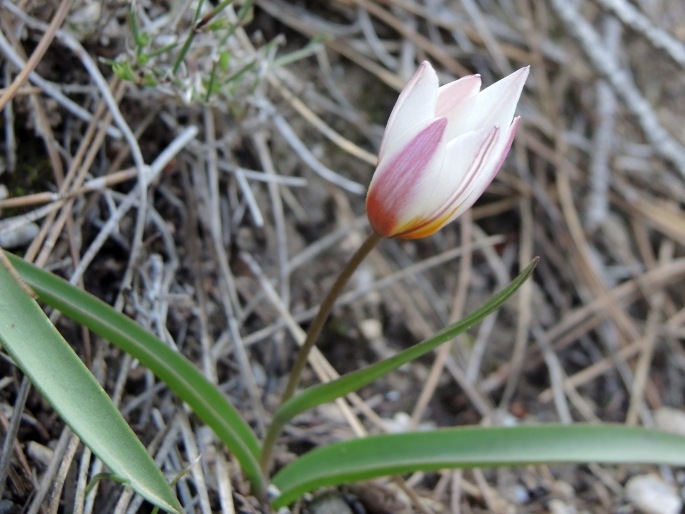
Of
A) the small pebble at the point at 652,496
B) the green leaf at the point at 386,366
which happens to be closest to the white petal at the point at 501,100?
A: the green leaf at the point at 386,366

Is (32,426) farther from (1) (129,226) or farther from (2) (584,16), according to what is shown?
(2) (584,16)

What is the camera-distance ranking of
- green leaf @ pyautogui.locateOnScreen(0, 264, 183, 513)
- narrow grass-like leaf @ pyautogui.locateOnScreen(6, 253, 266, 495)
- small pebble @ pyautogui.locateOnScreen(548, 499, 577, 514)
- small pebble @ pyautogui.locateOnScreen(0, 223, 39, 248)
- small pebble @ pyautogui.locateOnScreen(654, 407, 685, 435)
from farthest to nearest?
small pebble @ pyautogui.locateOnScreen(654, 407, 685, 435) → small pebble @ pyautogui.locateOnScreen(548, 499, 577, 514) → small pebble @ pyautogui.locateOnScreen(0, 223, 39, 248) → narrow grass-like leaf @ pyautogui.locateOnScreen(6, 253, 266, 495) → green leaf @ pyautogui.locateOnScreen(0, 264, 183, 513)

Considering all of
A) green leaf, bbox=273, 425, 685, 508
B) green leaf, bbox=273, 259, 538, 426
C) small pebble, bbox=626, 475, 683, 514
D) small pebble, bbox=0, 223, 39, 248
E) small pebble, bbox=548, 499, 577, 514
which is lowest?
small pebble, bbox=626, 475, 683, 514

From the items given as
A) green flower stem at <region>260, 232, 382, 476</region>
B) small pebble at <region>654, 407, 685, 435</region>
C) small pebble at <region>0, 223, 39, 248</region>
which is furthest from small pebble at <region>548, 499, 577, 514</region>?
small pebble at <region>0, 223, 39, 248</region>

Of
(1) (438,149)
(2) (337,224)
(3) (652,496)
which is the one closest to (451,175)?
(1) (438,149)

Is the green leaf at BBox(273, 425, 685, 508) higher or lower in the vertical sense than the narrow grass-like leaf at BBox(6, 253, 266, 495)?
lower

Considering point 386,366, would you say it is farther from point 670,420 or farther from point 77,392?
point 670,420

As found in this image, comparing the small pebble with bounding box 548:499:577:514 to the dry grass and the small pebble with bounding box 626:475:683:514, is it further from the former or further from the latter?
the small pebble with bounding box 626:475:683:514

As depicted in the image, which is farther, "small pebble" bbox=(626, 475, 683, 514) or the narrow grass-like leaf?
"small pebble" bbox=(626, 475, 683, 514)

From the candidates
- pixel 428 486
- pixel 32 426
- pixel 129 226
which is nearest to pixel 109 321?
pixel 32 426
